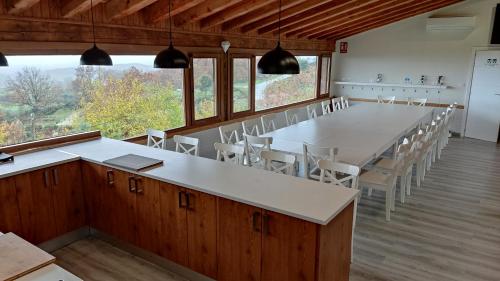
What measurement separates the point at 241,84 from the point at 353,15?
8.68 ft

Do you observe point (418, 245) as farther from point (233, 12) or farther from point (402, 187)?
point (233, 12)

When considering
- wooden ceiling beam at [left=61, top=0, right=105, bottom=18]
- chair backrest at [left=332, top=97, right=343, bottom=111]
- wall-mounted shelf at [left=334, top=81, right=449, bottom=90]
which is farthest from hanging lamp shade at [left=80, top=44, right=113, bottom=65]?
wall-mounted shelf at [left=334, top=81, right=449, bottom=90]

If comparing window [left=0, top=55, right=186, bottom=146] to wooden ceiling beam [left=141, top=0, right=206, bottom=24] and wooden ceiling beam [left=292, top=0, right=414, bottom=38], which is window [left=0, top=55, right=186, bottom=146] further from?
wooden ceiling beam [left=292, top=0, right=414, bottom=38]

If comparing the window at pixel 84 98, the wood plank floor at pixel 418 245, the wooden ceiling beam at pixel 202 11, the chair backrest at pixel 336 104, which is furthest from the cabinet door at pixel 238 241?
the chair backrest at pixel 336 104

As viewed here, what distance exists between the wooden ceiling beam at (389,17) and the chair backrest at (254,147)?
485 centimetres

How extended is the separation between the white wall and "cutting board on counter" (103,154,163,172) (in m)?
7.92

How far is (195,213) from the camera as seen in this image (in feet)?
9.86

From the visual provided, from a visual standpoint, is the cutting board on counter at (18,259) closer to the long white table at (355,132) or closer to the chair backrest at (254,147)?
the chair backrest at (254,147)

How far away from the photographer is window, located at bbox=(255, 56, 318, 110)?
25.5 feet

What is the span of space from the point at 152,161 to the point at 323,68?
7.49 metres

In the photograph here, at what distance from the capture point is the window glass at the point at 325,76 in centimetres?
1005

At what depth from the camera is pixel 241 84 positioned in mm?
7078

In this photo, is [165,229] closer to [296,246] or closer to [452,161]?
[296,246]

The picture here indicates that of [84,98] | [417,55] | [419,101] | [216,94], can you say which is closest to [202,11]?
[216,94]
